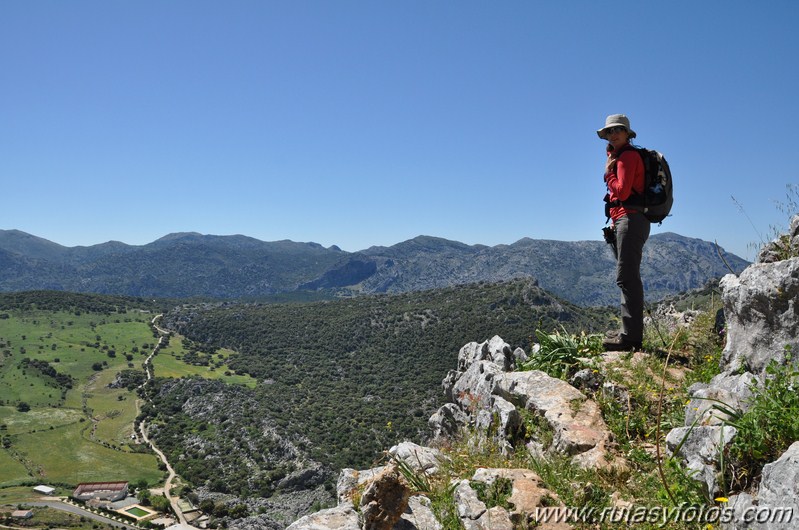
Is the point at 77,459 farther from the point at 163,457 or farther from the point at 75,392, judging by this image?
the point at 75,392

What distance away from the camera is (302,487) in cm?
6594

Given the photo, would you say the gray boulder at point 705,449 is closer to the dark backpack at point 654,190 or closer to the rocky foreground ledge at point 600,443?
the rocky foreground ledge at point 600,443

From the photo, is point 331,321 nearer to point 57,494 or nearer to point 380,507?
point 57,494

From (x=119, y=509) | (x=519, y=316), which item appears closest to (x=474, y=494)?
(x=119, y=509)

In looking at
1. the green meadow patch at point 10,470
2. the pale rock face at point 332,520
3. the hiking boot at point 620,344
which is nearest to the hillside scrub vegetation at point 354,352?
the green meadow patch at point 10,470

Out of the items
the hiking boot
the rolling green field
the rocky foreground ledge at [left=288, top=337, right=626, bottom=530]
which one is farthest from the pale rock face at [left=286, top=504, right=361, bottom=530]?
the rolling green field

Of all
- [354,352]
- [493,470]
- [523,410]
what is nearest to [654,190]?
[523,410]

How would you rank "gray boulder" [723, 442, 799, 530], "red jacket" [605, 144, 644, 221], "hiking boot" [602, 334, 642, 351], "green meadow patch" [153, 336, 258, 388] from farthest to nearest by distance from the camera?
"green meadow patch" [153, 336, 258, 388], "hiking boot" [602, 334, 642, 351], "red jacket" [605, 144, 644, 221], "gray boulder" [723, 442, 799, 530]

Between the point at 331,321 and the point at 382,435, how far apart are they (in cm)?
6976

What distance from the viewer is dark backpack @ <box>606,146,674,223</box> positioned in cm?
702

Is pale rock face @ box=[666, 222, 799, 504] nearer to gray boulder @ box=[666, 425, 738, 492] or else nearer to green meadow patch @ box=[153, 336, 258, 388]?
gray boulder @ box=[666, 425, 738, 492]

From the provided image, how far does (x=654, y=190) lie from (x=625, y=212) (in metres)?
0.51

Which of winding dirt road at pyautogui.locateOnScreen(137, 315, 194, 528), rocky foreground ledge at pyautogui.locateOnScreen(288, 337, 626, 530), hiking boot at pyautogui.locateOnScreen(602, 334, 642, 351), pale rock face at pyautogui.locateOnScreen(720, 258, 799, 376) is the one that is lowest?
winding dirt road at pyautogui.locateOnScreen(137, 315, 194, 528)

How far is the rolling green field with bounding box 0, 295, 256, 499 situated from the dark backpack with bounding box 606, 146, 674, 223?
84689 millimetres
